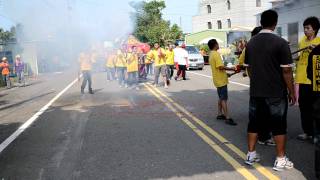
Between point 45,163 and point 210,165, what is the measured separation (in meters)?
2.36

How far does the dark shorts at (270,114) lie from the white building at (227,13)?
61217 mm

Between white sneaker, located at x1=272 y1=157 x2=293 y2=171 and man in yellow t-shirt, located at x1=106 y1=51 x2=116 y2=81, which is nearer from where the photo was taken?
white sneaker, located at x1=272 y1=157 x2=293 y2=171

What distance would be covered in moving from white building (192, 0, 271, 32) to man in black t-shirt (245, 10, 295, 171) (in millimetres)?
61299

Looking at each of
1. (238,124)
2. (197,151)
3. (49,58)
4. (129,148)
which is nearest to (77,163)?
(129,148)

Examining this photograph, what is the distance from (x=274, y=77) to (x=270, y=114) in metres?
0.46

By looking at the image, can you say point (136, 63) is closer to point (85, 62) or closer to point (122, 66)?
point (122, 66)

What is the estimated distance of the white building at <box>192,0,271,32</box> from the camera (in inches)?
2788

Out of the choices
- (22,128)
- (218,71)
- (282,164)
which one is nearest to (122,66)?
(22,128)

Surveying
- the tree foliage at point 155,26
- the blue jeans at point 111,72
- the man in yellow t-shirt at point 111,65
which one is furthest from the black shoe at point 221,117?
the tree foliage at point 155,26

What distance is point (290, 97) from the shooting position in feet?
19.0

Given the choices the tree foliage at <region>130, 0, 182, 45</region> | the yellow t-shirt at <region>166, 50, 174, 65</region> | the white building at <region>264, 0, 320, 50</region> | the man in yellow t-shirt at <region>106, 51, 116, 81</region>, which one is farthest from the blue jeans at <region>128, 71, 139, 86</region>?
the tree foliage at <region>130, 0, 182, 45</region>

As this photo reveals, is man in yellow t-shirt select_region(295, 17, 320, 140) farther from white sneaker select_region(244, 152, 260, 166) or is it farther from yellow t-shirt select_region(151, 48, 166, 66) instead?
yellow t-shirt select_region(151, 48, 166, 66)

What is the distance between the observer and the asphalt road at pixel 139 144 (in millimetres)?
5914

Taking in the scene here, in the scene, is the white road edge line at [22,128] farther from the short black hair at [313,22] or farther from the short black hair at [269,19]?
the short black hair at [313,22]
